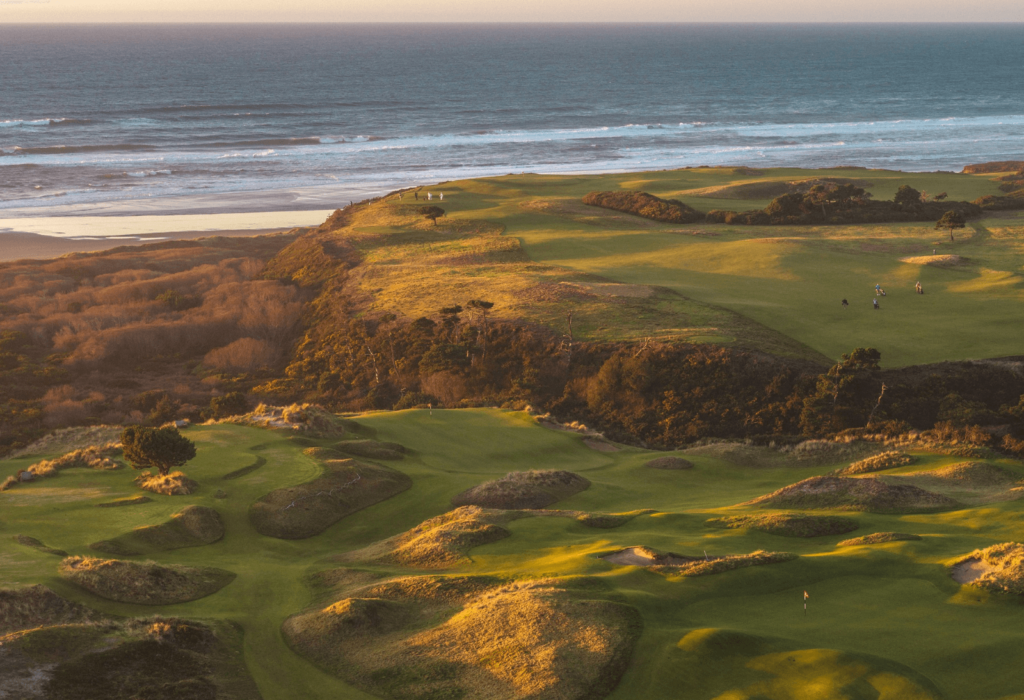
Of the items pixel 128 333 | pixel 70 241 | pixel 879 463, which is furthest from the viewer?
pixel 70 241

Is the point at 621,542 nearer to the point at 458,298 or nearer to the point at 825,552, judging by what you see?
the point at 825,552

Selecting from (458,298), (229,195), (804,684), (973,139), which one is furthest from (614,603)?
(973,139)

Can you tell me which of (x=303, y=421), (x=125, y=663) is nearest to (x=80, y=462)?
(x=303, y=421)

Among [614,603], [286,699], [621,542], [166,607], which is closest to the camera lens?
[286,699]

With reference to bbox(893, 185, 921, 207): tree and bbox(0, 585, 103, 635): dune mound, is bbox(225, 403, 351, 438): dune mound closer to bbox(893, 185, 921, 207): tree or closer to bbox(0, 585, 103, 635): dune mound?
bbox(0, 585, 103, 635): dune mound

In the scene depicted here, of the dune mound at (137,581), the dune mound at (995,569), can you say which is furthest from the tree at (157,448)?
the dune mound at (995,569)

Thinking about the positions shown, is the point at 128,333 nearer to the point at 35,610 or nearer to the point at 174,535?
the point at 174,535
